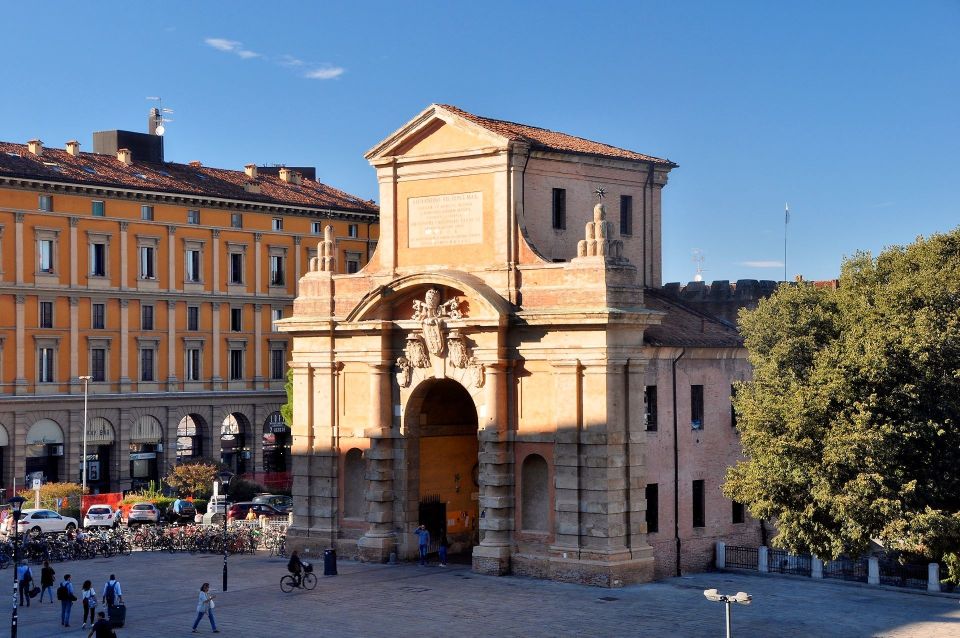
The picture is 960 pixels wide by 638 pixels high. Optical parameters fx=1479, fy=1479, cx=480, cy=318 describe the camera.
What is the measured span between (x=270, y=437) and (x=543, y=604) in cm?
5839

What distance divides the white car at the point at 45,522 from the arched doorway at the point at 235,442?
2705 centimetres

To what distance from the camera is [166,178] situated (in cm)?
9194

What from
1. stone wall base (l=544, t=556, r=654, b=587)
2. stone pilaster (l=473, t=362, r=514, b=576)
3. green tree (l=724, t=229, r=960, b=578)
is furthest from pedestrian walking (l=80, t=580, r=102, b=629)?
green tree (l=724, t=229, r=960, b=578)

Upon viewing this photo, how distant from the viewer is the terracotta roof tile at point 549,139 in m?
49.8

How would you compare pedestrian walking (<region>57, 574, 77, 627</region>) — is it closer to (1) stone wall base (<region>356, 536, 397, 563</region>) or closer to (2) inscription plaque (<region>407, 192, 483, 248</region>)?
(1) stone wall base (<region>356, 536, 397, 563</region>)

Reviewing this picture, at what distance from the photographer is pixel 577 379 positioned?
4666 centimetres

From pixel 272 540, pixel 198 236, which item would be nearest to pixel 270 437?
pixel 198 236

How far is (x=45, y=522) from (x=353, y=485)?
1940 cm

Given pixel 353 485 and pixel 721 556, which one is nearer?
pixel 721 556

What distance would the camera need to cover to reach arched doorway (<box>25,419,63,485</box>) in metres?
84.6

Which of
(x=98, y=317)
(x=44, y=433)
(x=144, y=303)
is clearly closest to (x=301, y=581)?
(x=44, y=433)

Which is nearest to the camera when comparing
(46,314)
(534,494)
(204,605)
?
(204,605)

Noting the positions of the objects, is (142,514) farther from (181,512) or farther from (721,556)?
(721,556)

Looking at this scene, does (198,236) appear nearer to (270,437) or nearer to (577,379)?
(270,437)
